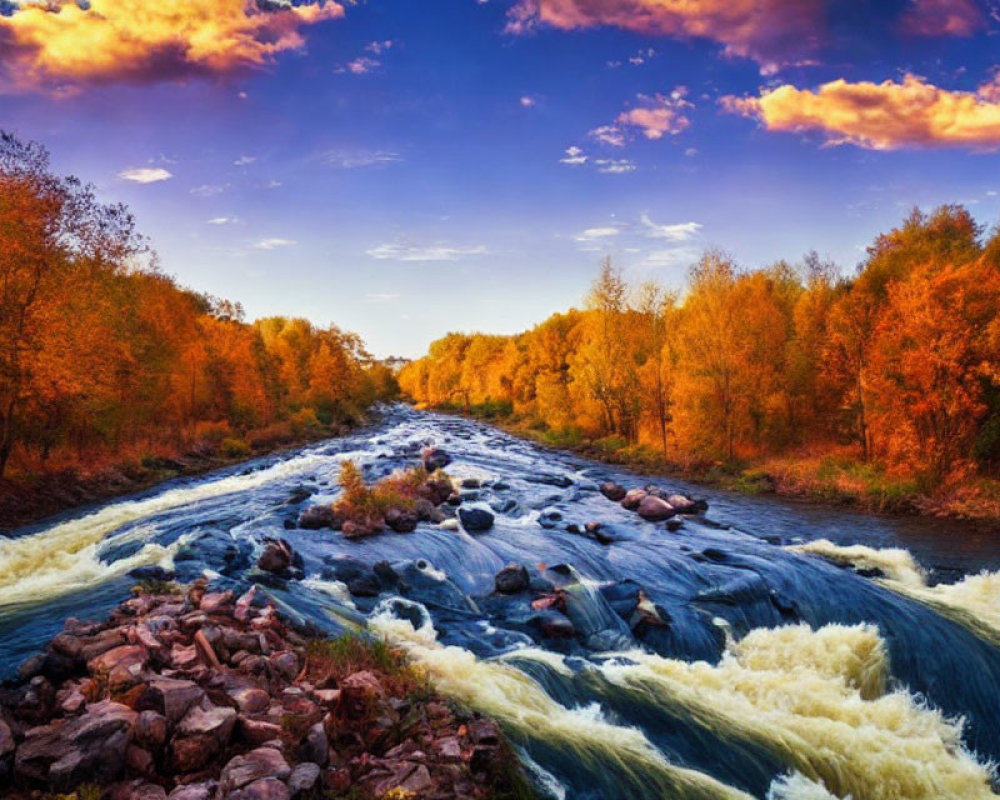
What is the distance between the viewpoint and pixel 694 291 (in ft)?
134

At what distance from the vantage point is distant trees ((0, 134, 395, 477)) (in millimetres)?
24797

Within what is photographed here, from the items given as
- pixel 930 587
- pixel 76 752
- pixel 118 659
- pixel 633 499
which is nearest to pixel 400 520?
pixel 633 499

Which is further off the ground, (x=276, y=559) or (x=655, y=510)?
(x=276, y=559)

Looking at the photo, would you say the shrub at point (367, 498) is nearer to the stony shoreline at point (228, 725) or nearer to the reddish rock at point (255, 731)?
the stony shoreline at point (228, 725)

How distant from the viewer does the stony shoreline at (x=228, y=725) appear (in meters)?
6.29

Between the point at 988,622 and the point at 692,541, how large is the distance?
28.7ft

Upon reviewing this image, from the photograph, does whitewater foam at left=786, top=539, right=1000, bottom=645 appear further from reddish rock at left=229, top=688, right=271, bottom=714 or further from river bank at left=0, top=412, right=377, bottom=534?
river bank at left=0, top=412, right=377, bottom=534

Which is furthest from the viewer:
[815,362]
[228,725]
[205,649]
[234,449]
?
[234,449]

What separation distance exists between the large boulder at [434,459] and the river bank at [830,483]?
42.0ft

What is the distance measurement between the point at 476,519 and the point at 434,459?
56.5 ft

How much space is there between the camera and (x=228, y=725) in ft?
23.0

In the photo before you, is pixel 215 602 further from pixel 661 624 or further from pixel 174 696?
pixel 661 624

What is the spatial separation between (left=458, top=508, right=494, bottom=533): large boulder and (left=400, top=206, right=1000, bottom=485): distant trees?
21667 mm

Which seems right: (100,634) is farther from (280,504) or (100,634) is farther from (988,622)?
(988,622)
